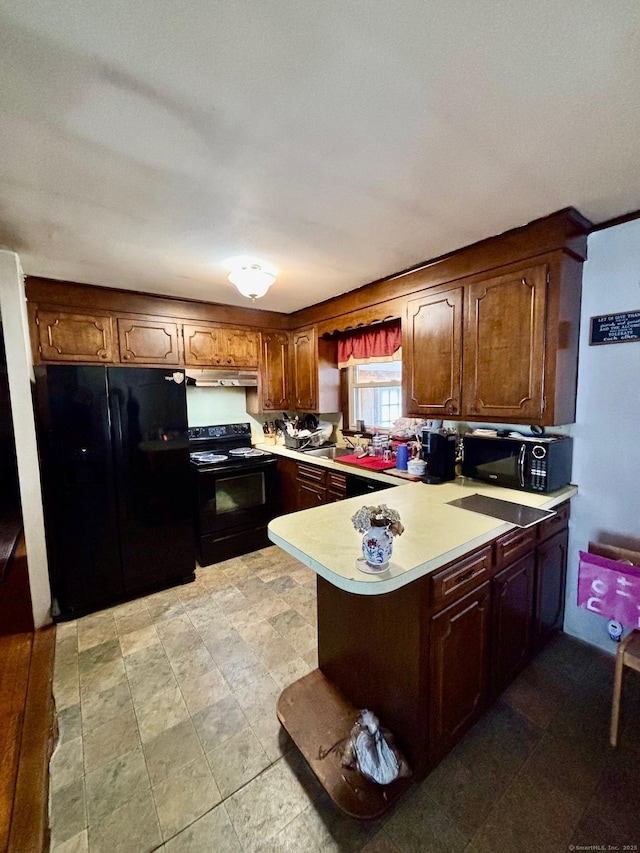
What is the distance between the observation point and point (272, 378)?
143 inches

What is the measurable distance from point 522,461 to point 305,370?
2.20 m

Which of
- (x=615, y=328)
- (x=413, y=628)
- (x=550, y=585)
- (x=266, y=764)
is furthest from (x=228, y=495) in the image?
(x=615, y=328)

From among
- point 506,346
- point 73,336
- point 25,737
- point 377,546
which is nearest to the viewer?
point 377,546

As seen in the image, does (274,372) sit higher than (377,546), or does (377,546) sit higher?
(274,372)

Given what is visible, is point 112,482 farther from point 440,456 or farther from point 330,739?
point 440,456

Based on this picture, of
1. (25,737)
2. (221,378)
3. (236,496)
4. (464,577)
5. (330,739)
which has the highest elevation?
(221,378)

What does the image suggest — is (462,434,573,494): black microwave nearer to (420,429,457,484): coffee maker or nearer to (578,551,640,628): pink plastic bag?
(420,429,457,484): coffee maker

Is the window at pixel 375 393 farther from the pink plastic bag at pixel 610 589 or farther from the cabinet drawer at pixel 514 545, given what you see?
the pink plastic bag at pixel 610 589

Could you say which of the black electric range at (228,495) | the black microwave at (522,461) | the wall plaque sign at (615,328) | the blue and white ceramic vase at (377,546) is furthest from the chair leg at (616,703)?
the black electric range at (228,495)

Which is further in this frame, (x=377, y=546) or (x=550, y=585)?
(x=550, y=585)

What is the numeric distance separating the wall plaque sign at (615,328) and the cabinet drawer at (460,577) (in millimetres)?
1353

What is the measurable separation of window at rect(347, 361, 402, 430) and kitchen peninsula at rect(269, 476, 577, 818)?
1483 mm

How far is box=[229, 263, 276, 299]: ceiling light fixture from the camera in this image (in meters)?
2.26

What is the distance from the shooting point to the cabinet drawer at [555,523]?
1761 millimetres
